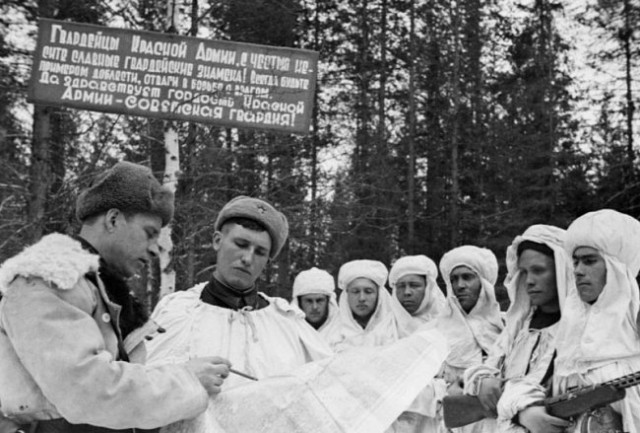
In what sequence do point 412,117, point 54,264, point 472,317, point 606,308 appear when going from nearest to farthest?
1. point 54,264
2. point 606,308
3. point 472,317
4. point 412,117

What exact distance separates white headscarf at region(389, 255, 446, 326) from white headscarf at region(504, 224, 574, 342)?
2415 mm

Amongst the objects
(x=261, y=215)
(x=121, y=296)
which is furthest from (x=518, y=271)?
(x=121, y=296)

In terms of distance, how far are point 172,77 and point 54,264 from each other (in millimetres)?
6308

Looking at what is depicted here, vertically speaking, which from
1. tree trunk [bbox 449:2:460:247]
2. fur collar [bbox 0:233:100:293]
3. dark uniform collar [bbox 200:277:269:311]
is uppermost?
tree trunk [bbox 449:2:460:247]

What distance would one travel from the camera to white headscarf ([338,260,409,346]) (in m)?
7.07

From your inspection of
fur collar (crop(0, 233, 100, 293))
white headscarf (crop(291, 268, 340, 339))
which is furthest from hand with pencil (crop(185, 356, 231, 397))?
white headscarf (crop(291, 268, 340, 339))

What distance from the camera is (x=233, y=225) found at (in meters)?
3.63

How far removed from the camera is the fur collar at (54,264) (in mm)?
2033

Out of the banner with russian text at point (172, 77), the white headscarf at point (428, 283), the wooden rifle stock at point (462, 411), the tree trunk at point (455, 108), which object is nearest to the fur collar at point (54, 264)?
the wooden rifle stock at point (462, 411)

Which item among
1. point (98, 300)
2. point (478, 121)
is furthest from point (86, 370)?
point (478, 121)

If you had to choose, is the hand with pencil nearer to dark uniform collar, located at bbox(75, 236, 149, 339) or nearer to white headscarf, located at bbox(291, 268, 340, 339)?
dark uniform collar, located at bbox(75, 236, 149, 339)

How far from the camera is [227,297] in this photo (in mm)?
3588

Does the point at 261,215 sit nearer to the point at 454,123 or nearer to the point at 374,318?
the point at 374,318

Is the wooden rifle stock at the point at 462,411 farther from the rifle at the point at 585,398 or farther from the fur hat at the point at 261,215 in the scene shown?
the fur hat at the point at 261,215
